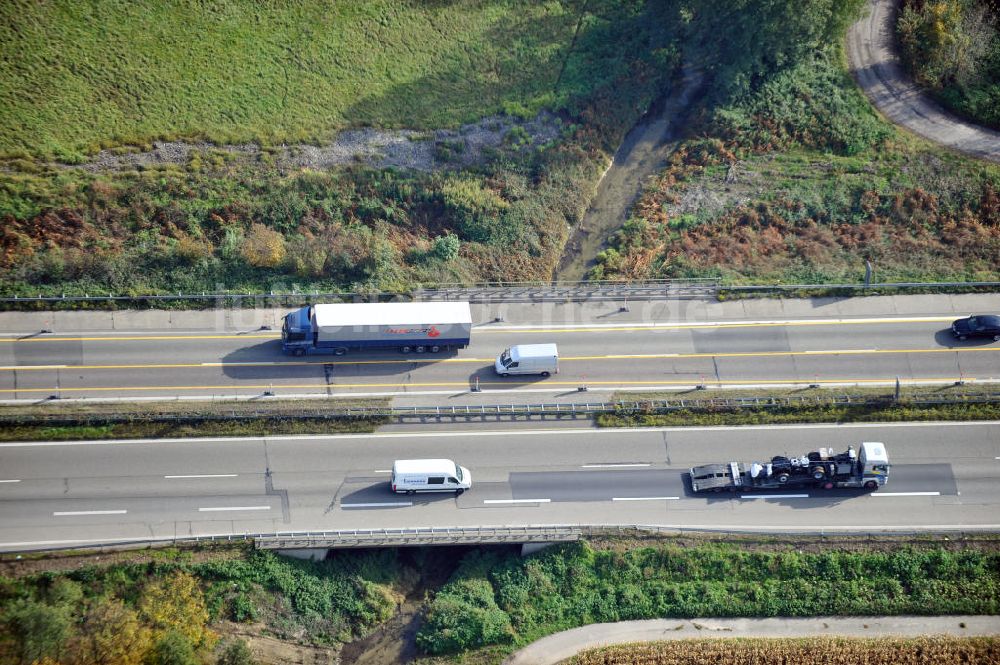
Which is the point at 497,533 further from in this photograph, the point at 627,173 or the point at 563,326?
the point at 627,173

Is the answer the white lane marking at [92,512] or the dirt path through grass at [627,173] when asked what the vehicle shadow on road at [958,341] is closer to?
the dirt path through grass at [627,173]

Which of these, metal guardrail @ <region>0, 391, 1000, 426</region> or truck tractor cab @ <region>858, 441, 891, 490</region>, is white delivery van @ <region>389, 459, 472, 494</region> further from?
truck tractor cab @ <region>858, 441, 891, 490</region>

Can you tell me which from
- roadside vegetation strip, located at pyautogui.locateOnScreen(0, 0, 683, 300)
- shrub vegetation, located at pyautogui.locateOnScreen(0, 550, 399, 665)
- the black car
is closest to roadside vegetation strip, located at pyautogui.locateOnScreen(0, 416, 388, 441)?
shrub vegetation, located at pyautogui.locateOnScreen(0, 550, 399, 665)

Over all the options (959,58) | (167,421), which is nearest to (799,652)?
(167,421)

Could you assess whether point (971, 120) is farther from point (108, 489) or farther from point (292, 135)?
point (108, 489)

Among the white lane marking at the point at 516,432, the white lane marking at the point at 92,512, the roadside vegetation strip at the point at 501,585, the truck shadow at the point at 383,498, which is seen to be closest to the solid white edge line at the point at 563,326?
the white lane marking at the point at 516,432
